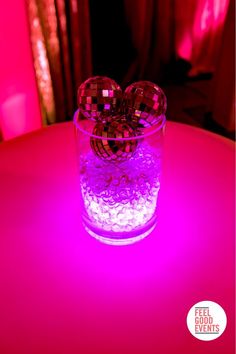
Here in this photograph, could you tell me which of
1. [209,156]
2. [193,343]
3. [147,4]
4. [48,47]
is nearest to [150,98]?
[209,156]

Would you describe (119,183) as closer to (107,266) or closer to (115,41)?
(107,266)

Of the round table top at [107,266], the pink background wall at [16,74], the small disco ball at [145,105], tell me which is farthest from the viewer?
the pink background wall at [16,74]

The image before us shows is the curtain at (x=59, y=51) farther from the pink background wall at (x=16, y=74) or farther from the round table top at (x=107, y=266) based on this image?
the round table top at (x=107, y=266)

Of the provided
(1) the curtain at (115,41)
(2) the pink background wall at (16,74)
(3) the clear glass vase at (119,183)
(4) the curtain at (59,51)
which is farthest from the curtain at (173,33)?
(3) the clear glass vase at (119,183)

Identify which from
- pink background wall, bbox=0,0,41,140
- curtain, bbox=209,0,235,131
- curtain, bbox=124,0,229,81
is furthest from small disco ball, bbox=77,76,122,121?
curtain, bbox=124,0,229,81

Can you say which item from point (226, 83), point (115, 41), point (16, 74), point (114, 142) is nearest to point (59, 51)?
point (16, 74)

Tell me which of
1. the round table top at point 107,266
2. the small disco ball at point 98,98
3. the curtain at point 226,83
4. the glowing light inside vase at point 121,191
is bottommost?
the curtain at point 226,83
